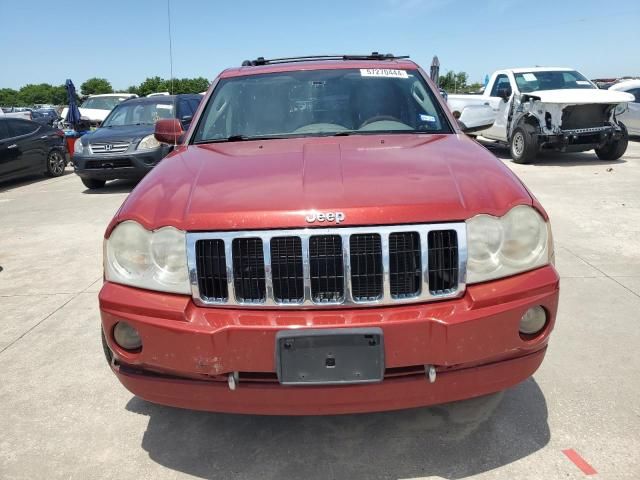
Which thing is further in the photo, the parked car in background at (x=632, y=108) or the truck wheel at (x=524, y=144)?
the parked car in background at (x=632, y=108)

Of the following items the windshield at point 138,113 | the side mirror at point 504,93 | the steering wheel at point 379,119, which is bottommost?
the steering wheel at point 379,119

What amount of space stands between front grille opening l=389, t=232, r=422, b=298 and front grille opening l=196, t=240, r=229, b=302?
65 centimetres

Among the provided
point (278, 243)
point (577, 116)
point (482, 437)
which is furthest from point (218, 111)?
point (577, 116)

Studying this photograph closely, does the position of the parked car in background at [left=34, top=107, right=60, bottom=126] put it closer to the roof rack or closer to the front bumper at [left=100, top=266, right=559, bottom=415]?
the roof rack

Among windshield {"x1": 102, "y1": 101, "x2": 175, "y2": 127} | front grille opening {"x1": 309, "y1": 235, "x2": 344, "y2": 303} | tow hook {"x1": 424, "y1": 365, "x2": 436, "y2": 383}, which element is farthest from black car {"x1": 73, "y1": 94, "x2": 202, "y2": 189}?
tow hook {"x1": 424, "y1": 365, "x2": 436, "y2": 383}

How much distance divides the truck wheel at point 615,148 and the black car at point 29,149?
38.4ft

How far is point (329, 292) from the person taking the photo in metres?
2.09

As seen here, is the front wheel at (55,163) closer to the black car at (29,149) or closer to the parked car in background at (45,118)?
the black car at (29,149)

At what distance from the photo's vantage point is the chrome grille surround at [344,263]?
2.03 metres

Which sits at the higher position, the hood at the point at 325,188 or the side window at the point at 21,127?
the side window at the point at 21,127

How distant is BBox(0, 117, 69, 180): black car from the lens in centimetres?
1070

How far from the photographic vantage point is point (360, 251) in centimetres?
206

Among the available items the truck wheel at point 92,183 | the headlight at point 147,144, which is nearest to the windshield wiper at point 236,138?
the headlight at point 147,144

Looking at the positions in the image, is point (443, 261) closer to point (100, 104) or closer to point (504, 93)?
point (504, 93)
